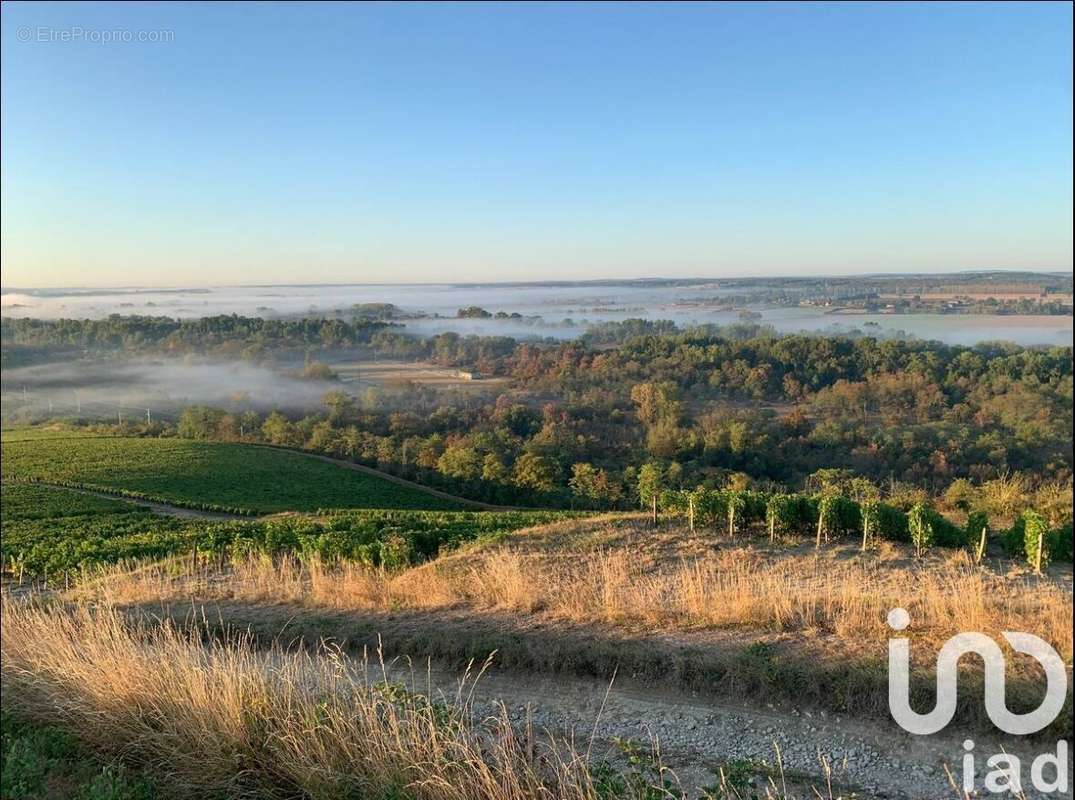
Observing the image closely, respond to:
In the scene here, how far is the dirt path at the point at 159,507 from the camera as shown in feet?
69.9

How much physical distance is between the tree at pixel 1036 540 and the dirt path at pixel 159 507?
67.5ft

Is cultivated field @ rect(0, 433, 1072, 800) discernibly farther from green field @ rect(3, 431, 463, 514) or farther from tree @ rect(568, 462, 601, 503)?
green field @ rect(3, 431, 463, 514)

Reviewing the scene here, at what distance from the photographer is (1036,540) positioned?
6934 millimetres

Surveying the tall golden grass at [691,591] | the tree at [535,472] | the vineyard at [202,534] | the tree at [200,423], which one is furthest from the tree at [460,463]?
the tree at [200,423]

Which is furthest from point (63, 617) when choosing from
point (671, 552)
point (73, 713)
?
point (671, 552)

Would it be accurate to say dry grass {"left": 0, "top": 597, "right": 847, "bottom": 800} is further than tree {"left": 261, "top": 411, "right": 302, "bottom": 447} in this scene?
No

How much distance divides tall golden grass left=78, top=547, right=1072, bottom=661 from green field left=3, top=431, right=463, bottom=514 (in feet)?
37.3

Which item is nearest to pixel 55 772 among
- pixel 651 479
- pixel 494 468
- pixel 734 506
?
pixel 734 506

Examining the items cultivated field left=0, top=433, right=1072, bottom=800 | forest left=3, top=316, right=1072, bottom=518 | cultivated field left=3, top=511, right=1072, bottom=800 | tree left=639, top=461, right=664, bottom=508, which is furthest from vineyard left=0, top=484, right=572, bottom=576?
cultivated field left=3, top=511, right=1072, bottom=800

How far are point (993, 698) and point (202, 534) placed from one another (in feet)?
54.8

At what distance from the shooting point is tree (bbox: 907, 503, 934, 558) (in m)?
8.02

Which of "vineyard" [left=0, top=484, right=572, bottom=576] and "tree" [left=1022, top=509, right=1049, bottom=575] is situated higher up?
"tree" [left=1022, top=509, right=1049, bottom=575]

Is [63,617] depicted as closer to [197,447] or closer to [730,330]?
[730,330]

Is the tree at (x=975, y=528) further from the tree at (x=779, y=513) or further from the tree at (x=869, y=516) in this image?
the tree at (x=779, y=513)
